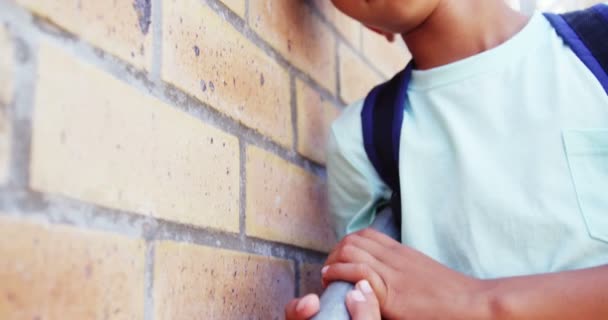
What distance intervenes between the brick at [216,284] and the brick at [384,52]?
67cm

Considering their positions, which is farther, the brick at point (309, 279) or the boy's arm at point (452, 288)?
the brick at point (309, 279)

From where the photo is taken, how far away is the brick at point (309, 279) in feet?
3.27

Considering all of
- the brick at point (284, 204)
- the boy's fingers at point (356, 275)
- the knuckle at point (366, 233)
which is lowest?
the boy's fingers at point (356, 275)

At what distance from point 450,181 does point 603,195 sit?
0.20 m

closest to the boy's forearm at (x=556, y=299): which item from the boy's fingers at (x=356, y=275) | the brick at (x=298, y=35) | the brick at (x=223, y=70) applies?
the boy's fingers at (x=356, y=275)

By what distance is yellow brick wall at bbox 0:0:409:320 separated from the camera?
0.50 m

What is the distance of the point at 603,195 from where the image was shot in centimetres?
83

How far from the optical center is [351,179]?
3.37 ft

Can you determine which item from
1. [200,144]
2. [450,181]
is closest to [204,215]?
[200,144]

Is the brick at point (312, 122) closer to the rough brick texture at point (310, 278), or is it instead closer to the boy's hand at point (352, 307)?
the rough brick texture at point (310, 278)

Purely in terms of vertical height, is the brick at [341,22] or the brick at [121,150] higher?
the brick at [341,22]

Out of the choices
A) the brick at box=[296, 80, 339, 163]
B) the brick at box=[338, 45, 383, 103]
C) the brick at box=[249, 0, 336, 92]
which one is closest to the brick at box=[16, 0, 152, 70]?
the brick at box=[249, 0, 336, 92]

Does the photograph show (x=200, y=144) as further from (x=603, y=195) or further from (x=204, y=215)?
(x=603, y=195)

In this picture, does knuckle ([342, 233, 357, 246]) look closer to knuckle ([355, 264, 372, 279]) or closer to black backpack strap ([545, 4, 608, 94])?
knuckle ([355, 264, 372, 279])
